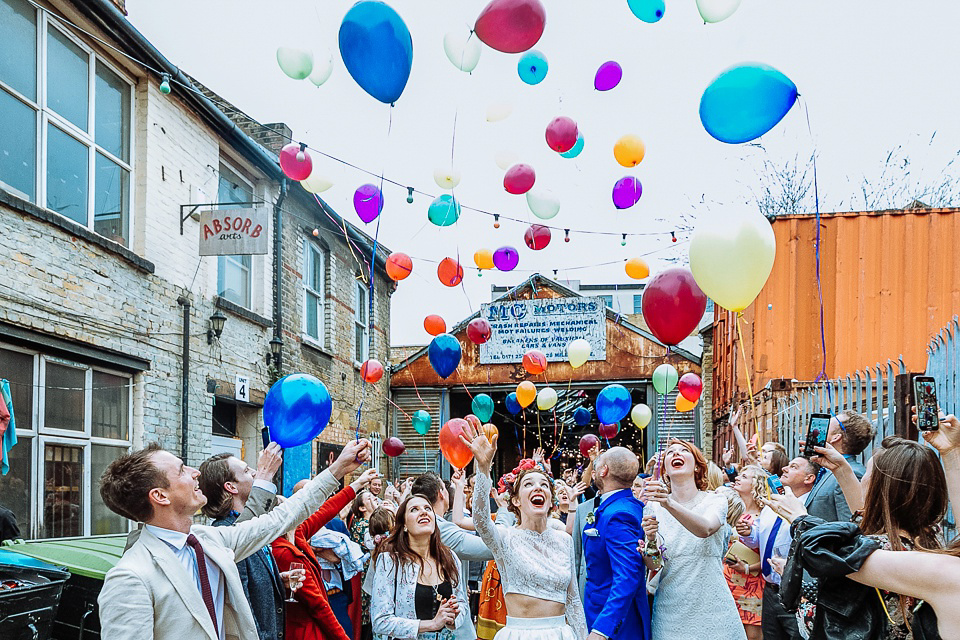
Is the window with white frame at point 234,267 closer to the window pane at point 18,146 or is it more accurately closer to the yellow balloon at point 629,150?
the window pane at point 18,146

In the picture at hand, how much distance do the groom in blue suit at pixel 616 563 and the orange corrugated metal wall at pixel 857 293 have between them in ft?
27.4

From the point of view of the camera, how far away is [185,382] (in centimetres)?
941

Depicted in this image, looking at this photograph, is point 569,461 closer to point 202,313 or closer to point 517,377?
point 517,377

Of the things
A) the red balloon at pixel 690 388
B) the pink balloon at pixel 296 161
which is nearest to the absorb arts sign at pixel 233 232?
the pink balloon at pixel 296 161

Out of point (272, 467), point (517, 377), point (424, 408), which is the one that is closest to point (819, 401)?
point (272, 467)

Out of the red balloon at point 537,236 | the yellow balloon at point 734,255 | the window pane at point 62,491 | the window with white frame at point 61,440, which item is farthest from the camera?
the red balloon at point 537,236

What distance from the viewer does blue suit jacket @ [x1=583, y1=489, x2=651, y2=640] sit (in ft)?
13.8

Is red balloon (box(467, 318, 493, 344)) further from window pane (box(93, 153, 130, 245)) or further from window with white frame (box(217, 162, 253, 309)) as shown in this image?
window pane (box(93, 153, 130, 245))

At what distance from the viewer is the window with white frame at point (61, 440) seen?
6891 mm

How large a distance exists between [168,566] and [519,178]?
23.7 feet

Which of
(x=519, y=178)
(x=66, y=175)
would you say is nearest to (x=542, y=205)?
(x=519, y=178)

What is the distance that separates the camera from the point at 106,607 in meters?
2.76

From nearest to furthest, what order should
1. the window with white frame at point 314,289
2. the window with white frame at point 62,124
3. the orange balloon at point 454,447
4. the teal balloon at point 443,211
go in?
1. the window with white frame at point 62,124
2. the orange balloon at point 454,447
3. the teal balloon at point 443,211
4. the window with white frame at point 314,289

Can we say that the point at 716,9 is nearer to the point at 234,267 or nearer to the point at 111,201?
the point at 111,201
